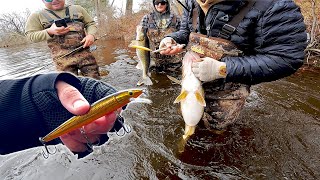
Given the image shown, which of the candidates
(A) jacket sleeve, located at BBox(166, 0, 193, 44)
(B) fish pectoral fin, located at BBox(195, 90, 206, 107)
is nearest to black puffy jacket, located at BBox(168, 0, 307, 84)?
(B) fish pectoral fin, located at BBox(195, 90, 206, 107)

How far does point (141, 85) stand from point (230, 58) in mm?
3876

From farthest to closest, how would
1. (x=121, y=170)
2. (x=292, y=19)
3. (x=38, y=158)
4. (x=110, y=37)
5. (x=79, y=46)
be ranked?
(x=110, y=37) < (x=79, y=46) < (x=38, y=158) < (x=121, y=170) < (x=292, y=19)

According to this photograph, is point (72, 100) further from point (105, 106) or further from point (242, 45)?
point (242, 45)

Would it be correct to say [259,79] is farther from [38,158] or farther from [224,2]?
[38,158]

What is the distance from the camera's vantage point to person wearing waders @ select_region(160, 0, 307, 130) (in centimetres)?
249

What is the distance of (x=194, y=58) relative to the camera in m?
3.02

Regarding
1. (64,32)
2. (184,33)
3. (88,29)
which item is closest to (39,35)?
(64,32)

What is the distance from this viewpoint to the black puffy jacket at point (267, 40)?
2.47 metres

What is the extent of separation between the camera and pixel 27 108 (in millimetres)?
1244

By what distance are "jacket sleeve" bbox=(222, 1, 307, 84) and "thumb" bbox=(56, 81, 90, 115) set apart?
1.87 meters

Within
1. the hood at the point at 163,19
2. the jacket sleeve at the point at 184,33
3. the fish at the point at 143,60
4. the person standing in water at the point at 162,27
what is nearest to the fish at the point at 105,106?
the jacket sleeve at the point at 184,33

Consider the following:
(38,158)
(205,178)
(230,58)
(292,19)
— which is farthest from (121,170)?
(292,19)

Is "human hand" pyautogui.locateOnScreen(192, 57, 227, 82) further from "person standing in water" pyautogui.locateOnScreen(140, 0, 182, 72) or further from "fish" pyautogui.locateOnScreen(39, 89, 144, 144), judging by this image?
"person standing in water" pyautogui.locateOnScreen(140, 0, 182, 72)

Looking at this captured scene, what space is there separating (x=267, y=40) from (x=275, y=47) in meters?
0.11
